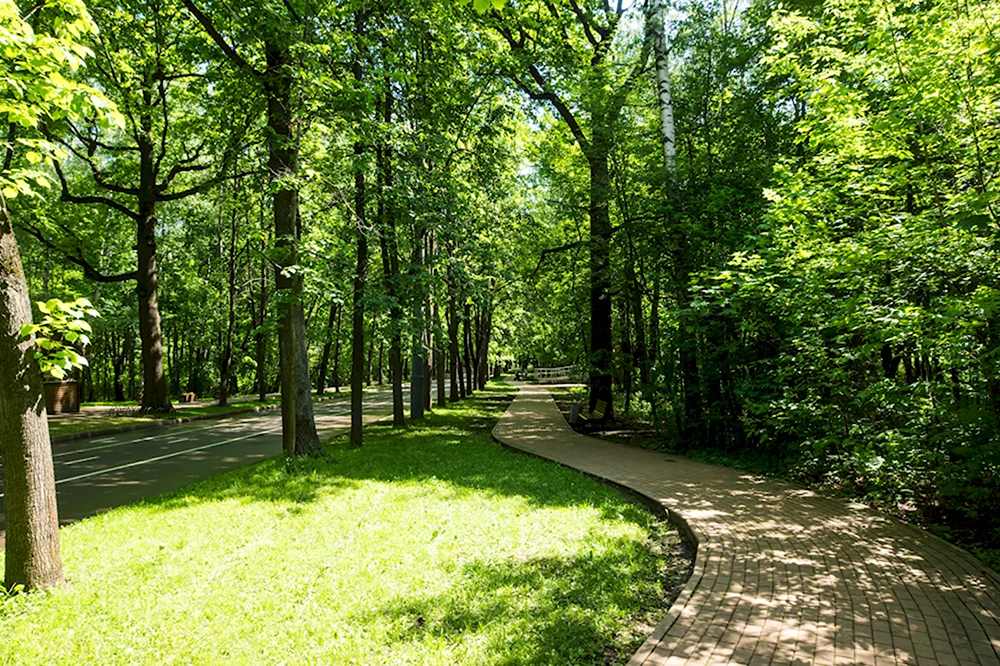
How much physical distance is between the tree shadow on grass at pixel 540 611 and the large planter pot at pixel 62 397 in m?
24.2

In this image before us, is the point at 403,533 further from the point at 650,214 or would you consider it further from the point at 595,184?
the point at 595,184

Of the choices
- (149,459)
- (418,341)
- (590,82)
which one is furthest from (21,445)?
(590,82)

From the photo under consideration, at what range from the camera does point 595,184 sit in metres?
14.1

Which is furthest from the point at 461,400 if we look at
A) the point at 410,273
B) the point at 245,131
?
the point at 245,131

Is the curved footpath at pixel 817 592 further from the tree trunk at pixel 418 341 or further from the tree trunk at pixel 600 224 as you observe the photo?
the tree trunk at pixel 600 224

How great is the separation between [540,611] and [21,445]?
4.31m

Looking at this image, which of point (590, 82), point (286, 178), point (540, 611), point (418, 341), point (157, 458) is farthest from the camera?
point (418, 341)

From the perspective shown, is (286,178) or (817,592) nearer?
(817,592)

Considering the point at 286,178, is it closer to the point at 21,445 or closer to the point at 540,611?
the point at 21,445

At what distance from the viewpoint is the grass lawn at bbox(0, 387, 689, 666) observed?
147 inches

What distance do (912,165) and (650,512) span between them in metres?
5.63

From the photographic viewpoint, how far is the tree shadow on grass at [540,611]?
3.74m

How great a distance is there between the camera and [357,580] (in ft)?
15.9

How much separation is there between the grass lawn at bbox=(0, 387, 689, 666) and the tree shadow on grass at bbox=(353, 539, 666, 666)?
0.05 feet
